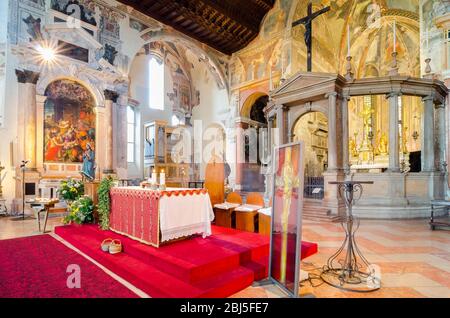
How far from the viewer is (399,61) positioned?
14.6 m

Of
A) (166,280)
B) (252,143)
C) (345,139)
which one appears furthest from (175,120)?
(166,280)

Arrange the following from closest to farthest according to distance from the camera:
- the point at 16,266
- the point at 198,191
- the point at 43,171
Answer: the point at 16,266
the point at 198,191
the point at 43,171

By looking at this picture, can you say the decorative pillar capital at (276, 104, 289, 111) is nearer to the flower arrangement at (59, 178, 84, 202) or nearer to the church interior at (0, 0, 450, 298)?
the church interior at (0, 0, 450, 298)

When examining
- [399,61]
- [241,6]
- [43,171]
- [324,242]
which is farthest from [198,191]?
[399,61]

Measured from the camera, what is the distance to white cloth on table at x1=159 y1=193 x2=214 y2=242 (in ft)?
13.0

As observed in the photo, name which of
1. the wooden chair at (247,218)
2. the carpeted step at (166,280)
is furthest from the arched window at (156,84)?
the carpeted step at (166,280)

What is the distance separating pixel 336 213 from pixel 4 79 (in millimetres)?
10704

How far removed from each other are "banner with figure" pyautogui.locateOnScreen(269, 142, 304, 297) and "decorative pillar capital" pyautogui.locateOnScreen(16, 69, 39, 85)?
8.98 m

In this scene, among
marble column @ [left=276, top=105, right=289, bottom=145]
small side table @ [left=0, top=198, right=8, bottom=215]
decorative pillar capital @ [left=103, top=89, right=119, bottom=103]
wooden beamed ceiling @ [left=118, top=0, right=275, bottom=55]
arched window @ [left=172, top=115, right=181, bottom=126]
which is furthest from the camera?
arched window @ [left=172, top=115, right=181, bottom=126]

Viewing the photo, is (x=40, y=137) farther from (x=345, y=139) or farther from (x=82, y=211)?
(x=345, y=139)

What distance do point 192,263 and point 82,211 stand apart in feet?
11.8

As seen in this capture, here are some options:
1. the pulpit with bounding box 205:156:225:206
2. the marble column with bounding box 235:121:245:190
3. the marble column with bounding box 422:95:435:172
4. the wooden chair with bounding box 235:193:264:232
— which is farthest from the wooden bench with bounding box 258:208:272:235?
the marble column with bounding box 235:121:245:190

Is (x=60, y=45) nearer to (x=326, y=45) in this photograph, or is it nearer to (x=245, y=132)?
(x=245, y=132)

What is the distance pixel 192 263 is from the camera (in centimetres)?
318
